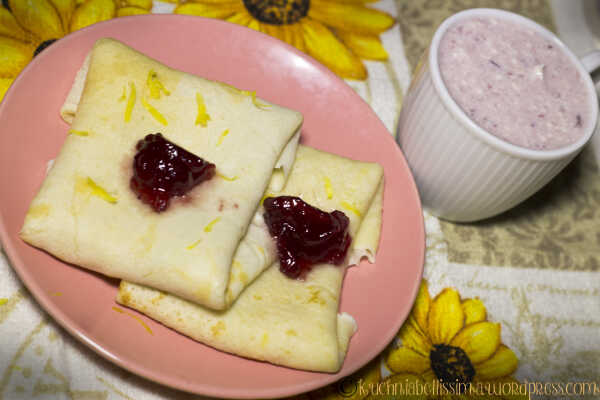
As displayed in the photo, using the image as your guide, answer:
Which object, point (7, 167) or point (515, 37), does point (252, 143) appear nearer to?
point (7, 167)

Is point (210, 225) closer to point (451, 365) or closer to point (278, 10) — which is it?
point (451, 365)

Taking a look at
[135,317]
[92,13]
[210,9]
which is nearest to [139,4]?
[92,13]

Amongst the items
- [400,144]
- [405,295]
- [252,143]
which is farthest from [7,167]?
[400,144]

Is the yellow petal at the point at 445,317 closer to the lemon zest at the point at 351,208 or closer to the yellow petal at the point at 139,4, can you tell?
the lemon zest at the point at 351,208

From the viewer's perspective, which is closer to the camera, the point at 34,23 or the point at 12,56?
the point at 12,56

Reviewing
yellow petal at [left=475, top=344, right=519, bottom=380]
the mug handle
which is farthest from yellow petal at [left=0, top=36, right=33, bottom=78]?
the mug handle

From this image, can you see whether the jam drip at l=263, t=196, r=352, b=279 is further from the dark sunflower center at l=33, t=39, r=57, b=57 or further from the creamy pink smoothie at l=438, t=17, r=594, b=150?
the dark sunflower center at l=33, t=39, r=57, b=57
